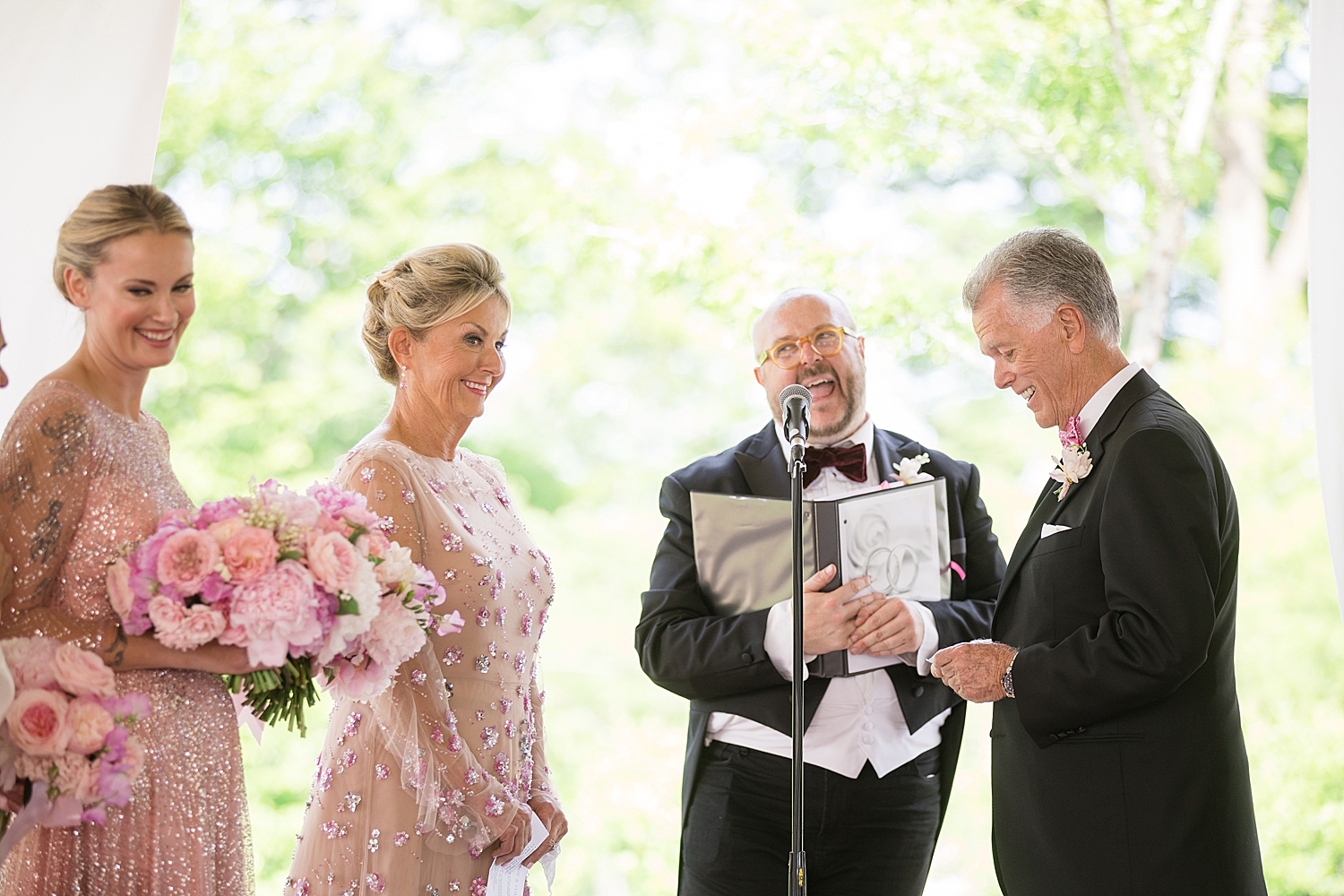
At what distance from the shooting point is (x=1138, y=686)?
222 centimetres

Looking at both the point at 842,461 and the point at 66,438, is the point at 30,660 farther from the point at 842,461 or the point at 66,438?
the point at 842,461

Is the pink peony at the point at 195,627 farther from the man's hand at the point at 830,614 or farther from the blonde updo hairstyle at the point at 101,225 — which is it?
the man's hand at the point at 830,614

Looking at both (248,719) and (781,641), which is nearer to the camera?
(248,719)

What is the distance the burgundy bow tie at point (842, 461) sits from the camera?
3084 millimetres

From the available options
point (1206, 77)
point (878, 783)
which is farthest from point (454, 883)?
point (1206, 77)

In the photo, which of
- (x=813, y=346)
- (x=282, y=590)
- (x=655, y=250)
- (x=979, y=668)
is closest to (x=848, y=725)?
(x=979, y=668)

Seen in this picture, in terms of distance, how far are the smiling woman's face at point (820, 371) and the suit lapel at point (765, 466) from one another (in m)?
0.11

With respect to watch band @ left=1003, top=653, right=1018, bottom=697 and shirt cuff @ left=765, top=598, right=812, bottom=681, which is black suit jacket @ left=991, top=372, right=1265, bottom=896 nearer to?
watch band @ left=1003, top=653, right=1018, bottom=697

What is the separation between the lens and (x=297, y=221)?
7.75 metres

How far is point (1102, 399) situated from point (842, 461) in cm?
80

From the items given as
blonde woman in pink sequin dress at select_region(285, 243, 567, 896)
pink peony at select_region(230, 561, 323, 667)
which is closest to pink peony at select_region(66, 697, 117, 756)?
pink peony at select_region(230, 561, 323, 667)

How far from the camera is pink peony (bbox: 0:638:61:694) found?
1730 millimetres

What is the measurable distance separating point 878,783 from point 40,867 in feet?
6.09

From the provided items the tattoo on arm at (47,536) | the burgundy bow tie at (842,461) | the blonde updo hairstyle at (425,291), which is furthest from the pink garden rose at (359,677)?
the burgundy bow tie at (842,461)
